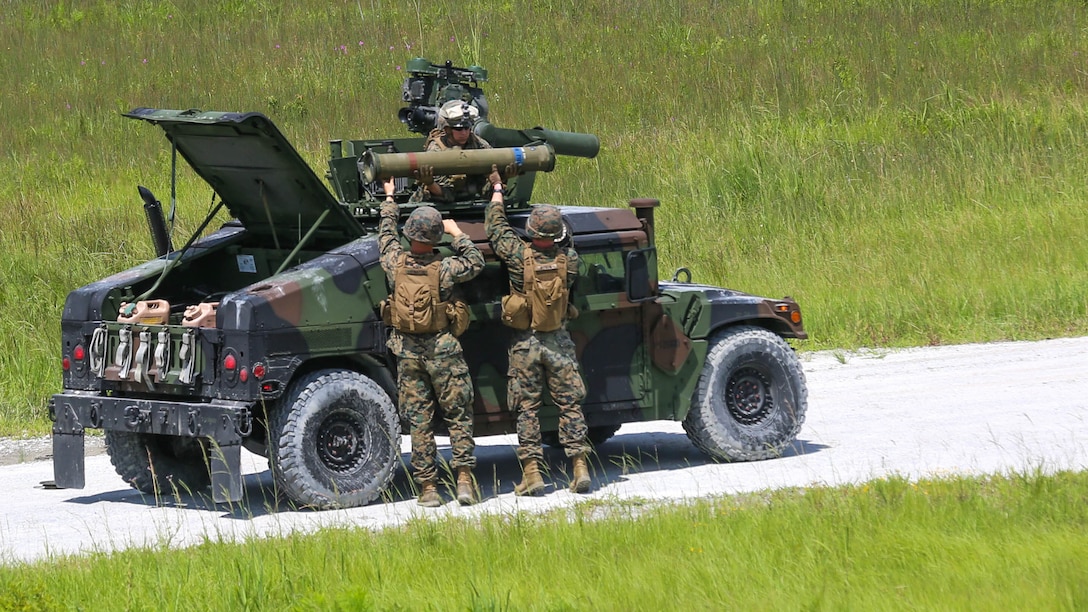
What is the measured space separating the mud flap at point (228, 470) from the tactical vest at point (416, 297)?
118 centimetres

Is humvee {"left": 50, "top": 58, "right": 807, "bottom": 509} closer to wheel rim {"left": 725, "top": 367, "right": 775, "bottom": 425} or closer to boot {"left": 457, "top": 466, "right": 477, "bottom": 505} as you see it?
wheel rim {"left": 725, "top": 367, "right": 775, "bottom": 425}

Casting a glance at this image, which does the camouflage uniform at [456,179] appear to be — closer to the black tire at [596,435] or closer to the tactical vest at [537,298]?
the tactical vest at [537,298]

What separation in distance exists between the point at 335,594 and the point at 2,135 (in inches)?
636

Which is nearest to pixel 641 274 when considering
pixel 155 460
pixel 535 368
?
pixel 535 368

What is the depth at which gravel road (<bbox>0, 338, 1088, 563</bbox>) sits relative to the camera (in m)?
9.20

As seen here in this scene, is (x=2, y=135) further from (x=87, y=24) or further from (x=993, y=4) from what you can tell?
(x=993, y=4)

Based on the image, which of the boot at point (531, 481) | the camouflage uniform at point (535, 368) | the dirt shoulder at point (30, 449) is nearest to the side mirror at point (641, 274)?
the camouflage uniform at point (535, 368)

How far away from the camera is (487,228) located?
32.3 feet

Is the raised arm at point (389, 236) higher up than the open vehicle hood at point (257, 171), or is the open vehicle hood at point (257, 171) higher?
the open vehicle hood at point (257, 171)

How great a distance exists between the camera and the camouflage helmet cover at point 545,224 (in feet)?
32.0

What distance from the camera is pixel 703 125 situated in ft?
70.3

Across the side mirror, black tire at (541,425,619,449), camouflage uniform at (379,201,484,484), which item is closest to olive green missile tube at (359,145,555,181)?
camouflage uniform at (379,201,484,484)

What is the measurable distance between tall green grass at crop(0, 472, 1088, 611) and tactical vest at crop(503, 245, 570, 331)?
1.51 m

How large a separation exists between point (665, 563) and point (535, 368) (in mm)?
2839
